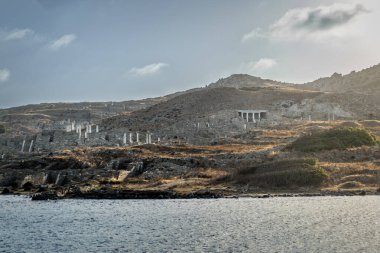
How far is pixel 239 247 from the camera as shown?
1198 inches

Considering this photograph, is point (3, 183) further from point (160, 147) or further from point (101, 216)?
point (101, 216)

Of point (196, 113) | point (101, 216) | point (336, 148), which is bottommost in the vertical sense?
point (101, 216)

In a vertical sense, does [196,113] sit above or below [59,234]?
above

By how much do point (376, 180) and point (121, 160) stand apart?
39510 mm

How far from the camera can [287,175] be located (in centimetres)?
6397

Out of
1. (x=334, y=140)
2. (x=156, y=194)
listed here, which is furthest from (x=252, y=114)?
(x=156, y=194)

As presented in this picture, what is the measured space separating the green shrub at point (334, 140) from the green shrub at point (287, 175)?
433 inches

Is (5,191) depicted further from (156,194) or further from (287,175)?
(287,175)

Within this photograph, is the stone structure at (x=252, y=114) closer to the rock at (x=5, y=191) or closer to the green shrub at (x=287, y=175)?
the green shrub at (x=287, y=175)

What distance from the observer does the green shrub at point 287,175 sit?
206 ft

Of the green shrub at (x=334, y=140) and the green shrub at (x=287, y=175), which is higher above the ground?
the green shrub at (x=334, y=140)

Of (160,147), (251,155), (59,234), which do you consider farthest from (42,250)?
(160,147)

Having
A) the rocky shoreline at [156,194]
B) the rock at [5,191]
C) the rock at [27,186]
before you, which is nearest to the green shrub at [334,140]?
the rocky shoreline at [156,194]

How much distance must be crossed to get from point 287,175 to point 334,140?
1921 cm
